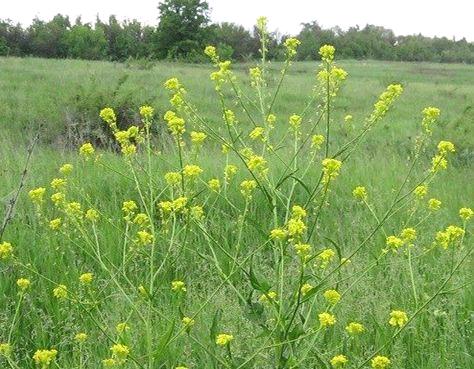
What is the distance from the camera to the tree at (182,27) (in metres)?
38.7

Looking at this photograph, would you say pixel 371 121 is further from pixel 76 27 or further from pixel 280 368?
pixel 76 27

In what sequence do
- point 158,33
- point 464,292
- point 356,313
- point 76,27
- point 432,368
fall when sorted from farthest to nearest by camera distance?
point 76,27 < point 158,33 < point 464,292 < point 356,313 < point 432,368

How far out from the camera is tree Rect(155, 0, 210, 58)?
3872cm

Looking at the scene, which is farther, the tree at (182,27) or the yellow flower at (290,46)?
the tree at (182,27)

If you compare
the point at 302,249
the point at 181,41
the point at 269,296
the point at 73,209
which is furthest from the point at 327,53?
the point at 181,41

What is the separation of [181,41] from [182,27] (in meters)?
1.01

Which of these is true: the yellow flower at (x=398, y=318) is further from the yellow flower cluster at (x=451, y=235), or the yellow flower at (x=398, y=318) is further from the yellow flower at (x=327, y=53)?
the yellow flower at (x=327, y=53)

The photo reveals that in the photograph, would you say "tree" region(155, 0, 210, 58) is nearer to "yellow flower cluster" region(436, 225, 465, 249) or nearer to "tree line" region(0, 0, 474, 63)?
"tree line" region(0, 0, 474, 63)

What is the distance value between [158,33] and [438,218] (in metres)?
37.6

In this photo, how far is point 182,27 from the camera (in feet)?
128

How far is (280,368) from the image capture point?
1.65 meters

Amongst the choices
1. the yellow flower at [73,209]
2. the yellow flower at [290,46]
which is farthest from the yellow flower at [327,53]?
the yellow flower at [73,209]

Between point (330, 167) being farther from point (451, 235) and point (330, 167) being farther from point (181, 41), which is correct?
point (181, 41)

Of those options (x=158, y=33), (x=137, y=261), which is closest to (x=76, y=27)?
(x=158, y=33)
